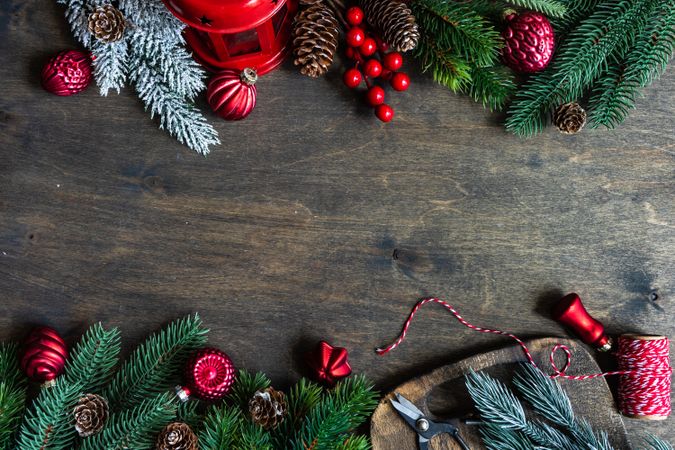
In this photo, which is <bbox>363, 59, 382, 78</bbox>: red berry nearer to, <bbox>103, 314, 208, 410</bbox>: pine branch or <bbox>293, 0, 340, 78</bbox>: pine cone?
<bbox>293, 0, 340, 78</bbox>: pine cone

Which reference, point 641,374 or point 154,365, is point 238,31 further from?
point 641,374

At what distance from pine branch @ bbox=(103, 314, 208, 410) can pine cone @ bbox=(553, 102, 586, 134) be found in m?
0.78

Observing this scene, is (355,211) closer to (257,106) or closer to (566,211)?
(257,106)

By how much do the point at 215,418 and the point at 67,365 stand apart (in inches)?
11.8

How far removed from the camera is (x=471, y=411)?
118 centimetres

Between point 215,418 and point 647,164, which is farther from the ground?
point 647,164

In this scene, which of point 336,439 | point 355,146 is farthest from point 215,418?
point 355,146

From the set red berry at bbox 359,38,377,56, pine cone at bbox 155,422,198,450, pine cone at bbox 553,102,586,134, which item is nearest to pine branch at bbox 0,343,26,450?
pine cone at bbox 155,422,198,450

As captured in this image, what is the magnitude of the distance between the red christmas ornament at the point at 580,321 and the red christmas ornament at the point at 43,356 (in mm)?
937

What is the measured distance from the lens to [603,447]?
111 centimetres

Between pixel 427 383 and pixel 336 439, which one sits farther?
pixel 427 383

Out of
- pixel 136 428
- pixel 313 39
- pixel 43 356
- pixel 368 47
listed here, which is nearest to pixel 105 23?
pixel 313 39

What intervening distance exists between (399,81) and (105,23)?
1.79 ft

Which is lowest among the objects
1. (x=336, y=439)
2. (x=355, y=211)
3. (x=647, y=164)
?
(x=336, y=439)
